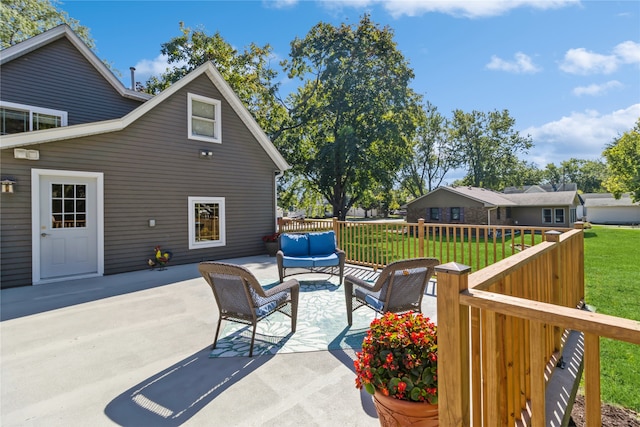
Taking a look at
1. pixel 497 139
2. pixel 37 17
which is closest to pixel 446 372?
pixel 37 17

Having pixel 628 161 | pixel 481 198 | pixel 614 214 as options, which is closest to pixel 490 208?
pixel 481 198

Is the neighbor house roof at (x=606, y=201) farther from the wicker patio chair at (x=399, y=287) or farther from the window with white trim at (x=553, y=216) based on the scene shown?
the wicker patio chair at (x=399, y=287)

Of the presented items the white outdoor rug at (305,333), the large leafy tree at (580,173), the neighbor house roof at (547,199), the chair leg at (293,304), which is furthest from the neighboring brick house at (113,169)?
the large leafy tree at (580,173)

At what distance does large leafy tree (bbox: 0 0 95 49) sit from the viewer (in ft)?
38.6

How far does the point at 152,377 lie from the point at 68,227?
5.43 m

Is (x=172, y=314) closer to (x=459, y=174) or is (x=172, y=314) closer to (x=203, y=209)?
(x=203, y=209)

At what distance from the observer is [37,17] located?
13.6m

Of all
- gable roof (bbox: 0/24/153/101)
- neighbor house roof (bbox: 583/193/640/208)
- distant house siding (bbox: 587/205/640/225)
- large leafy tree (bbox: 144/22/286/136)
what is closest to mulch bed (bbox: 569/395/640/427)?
gable roof (bbox: 0/24/153/101)

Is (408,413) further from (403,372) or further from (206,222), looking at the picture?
(206,222)

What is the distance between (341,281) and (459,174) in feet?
103

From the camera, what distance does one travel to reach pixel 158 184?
295 inches

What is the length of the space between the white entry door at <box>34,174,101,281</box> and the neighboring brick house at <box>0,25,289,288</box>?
0.8 inches

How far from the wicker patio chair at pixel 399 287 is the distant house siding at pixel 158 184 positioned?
6.01 m

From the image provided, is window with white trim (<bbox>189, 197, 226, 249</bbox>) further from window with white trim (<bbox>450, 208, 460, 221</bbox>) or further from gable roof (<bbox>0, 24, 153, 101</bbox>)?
window with white trim (<bbox>450, 208, 460, 221</bbox>)
